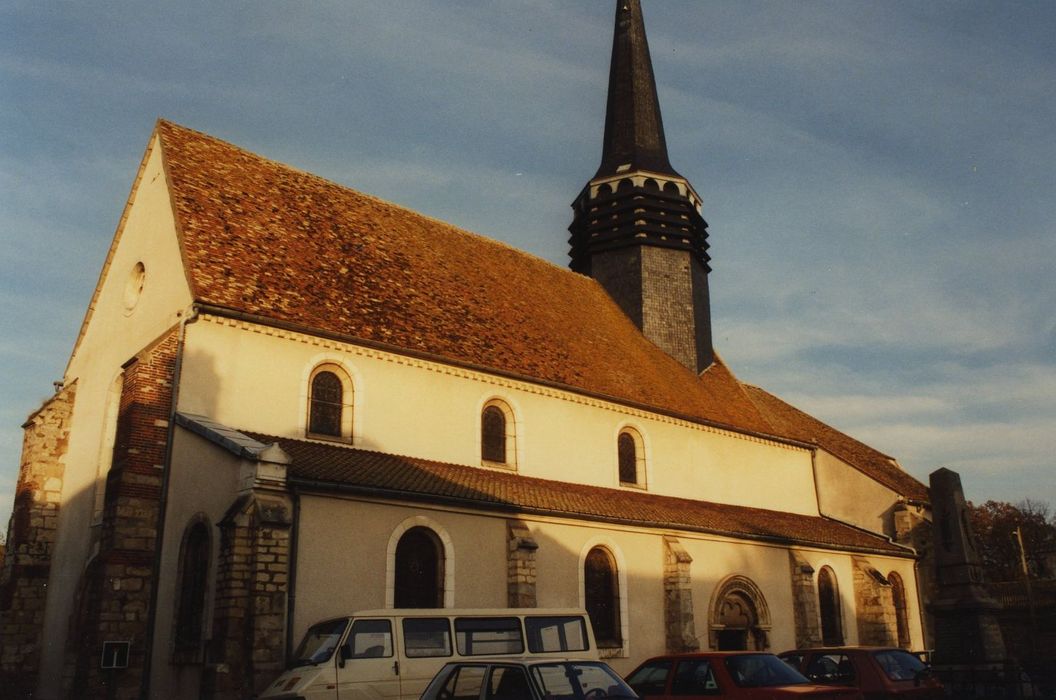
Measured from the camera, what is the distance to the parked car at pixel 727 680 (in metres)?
10.4

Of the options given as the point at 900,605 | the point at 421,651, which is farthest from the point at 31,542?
the point at 900,605

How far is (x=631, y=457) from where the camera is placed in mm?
23312

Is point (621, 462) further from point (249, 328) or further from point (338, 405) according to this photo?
point (249, 328)

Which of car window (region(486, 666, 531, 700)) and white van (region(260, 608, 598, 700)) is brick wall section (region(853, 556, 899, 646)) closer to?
white van (region(260, 608, 598, 700))

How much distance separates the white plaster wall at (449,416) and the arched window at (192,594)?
7.63 feet

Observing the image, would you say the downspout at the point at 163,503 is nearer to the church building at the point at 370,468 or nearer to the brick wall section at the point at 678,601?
the church building at the point at 370,468

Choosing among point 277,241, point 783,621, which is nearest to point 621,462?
point 783,621

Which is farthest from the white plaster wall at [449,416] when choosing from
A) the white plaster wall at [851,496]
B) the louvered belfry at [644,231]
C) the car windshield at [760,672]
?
the car windshield at [760,672]

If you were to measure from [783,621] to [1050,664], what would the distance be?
748cm

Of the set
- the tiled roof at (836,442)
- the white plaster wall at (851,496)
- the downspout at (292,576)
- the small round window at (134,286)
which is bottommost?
the downspout at (292,576)

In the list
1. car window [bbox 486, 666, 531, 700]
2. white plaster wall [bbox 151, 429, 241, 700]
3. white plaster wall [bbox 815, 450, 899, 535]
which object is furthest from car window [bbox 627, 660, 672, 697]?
white plaster wall [bbox 815, 450, 899, 535]

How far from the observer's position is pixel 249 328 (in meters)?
17.3

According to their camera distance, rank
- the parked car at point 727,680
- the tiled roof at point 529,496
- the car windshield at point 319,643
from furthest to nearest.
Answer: the tiled roof at point 529,496 < the car windshield at point 319,643 < the parked car at point 727,680

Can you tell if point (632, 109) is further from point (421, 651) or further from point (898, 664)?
point (421, 651)
